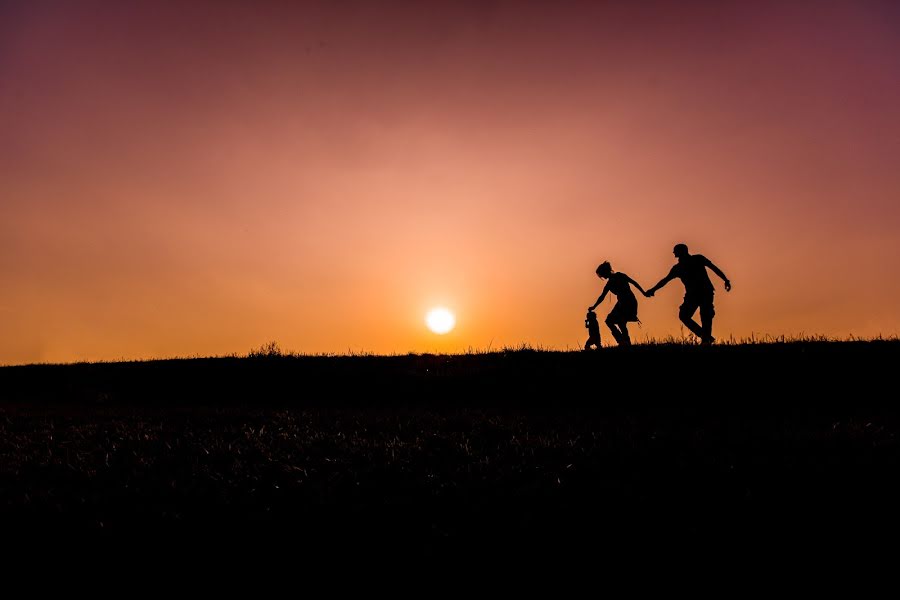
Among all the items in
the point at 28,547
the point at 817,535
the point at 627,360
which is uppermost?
the point at 627,360

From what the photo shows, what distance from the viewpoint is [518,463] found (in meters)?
4.88

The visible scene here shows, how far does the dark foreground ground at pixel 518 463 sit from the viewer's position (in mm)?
3559

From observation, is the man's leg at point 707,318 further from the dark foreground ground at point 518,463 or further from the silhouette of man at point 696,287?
the dark foreground ground at point 518,463

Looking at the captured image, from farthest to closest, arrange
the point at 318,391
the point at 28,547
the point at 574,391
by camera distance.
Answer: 1. the point at 318,391
2. the point at 574,391
3. the point at 28,547

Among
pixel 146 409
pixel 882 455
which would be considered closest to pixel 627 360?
pixel 882 455

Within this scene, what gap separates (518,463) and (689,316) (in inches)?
368

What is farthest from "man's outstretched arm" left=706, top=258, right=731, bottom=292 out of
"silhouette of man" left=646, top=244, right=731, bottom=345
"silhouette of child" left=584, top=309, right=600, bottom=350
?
"silhouette of child" left=584, top=309, right=600, bottom=350

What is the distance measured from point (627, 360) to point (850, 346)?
4397 mm

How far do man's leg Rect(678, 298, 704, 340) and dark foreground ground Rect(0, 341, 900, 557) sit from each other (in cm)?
176

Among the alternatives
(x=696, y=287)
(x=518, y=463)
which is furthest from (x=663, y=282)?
(x=518, y=463)

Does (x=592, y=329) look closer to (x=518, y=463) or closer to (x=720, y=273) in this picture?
(x=720, y=273)

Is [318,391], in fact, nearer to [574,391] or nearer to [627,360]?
[574,391]

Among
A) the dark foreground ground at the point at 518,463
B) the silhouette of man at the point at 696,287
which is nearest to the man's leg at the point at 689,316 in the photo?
the silhouette of man at the point at 696,287

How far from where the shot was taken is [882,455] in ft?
15.8
